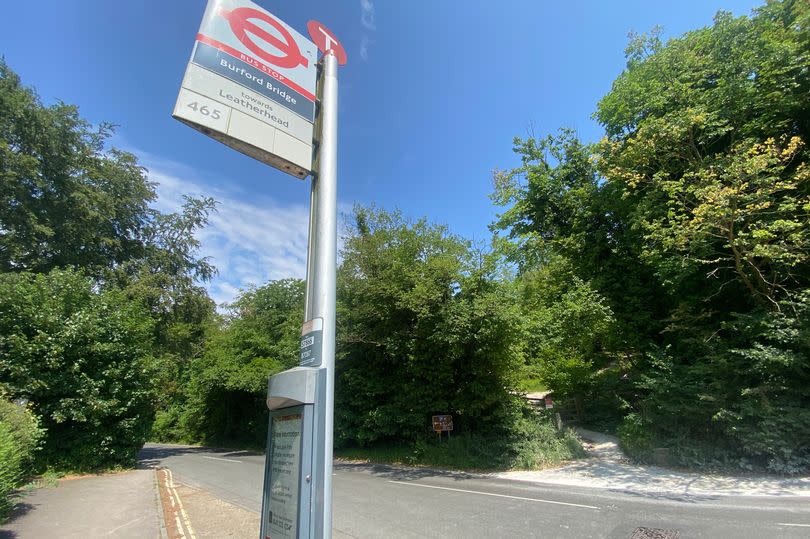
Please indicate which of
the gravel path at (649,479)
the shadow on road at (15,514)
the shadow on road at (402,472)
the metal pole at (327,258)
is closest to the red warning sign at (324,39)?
the metal pole at (327,258)

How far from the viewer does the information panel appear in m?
2.47

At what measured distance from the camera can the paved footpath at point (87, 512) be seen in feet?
21.6

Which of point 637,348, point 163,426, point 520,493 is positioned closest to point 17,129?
point 520,493

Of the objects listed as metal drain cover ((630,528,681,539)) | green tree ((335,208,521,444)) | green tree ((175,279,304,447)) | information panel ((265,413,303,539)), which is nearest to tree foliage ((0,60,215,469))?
green tree ((175,279,304,447))

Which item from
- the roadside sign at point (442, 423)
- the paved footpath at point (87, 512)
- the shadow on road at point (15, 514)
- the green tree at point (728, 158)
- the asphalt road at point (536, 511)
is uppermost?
the green tree at point (728, 158)

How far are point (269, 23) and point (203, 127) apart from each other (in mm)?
1279

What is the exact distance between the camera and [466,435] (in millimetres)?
15086

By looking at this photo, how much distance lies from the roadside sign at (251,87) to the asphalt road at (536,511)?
6420 millimetres

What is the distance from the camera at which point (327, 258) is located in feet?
9.71

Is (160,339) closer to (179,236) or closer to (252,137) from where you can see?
(179,236)

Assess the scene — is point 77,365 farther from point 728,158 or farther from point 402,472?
point 728,158

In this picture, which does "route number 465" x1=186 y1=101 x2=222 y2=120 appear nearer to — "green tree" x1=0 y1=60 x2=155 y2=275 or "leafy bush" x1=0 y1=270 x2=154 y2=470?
"leafy bush" x1=0 y1=270 x2=154 y2=470

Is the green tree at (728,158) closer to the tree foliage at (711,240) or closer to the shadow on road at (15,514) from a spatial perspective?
the tree foliage at (711,240)

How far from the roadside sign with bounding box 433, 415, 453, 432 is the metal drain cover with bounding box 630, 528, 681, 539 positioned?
30.3ft
